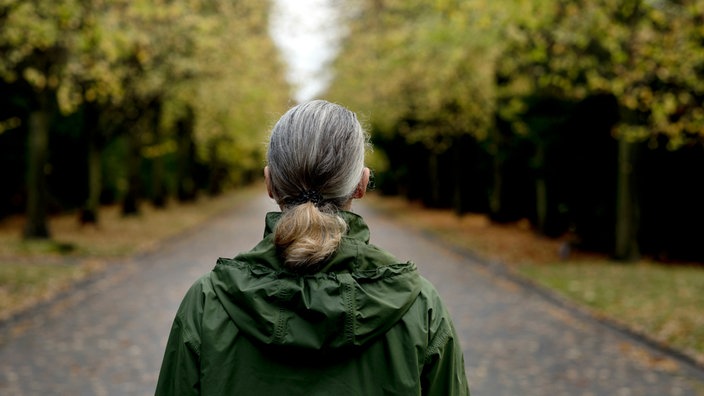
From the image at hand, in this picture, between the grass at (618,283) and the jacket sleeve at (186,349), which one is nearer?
the jacket sleeve at (186,349)

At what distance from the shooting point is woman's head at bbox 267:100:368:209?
6.29 ft

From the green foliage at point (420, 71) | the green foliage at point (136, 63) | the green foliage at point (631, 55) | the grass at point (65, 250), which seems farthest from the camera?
the green foliage at point (420, 71)

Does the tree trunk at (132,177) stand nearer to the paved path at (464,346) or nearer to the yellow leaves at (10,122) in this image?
the yellow leaves at (10,122)

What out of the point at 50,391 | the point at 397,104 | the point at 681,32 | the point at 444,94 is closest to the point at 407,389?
the point at 50,391

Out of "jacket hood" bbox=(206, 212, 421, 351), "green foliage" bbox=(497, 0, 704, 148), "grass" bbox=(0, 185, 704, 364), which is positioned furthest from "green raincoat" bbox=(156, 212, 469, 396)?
"green foliage" bbox=(497, 0, 704, 148)

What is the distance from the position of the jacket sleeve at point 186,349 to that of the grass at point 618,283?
7.12 meters

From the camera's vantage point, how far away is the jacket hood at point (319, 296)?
1870 millimetres

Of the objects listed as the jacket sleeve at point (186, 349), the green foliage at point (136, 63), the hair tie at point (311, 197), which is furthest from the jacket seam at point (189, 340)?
the green foliage at point (136, 63)

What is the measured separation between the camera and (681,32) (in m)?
10.7

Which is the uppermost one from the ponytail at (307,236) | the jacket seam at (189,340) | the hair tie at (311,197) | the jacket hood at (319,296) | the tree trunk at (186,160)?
the hair tie at (311,197)

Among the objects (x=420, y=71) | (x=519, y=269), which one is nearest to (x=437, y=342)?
(x=519, y=269)

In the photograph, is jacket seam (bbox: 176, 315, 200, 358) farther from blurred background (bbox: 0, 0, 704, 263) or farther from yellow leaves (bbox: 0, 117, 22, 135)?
yellow leaves (bbox: 0, 117, 22, 135)

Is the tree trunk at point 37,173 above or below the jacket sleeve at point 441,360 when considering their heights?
below

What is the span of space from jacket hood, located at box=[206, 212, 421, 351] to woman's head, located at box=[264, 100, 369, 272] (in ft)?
0.14
